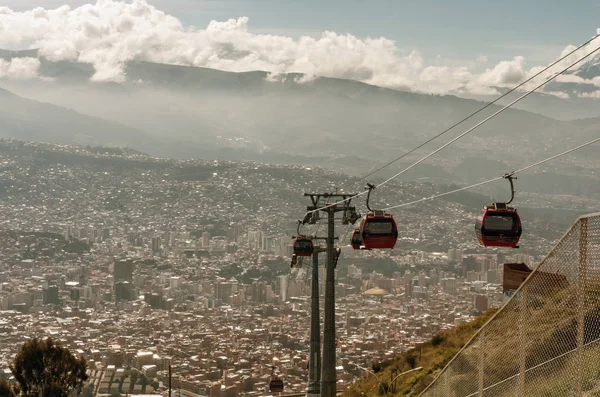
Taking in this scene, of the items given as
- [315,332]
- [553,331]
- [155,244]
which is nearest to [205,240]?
[155,244]

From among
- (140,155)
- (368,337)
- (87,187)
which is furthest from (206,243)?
(368,337)

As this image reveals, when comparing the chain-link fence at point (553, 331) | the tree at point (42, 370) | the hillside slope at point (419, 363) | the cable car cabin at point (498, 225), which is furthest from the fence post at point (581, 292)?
the tree at point (42, 370)

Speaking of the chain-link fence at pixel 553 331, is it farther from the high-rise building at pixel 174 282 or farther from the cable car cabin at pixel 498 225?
the high-rise building at pixel 174 282

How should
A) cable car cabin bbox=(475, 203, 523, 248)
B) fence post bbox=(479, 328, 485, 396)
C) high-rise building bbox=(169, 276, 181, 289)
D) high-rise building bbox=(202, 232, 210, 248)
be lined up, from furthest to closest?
high-rise building bbox=(202, 232, 210, 248) < high-rise building bbox=(169, 276, 181, 289) < cable car cabin bbox=(475, 203, 523, 248) < fence post bbox=(479, 328, 485, 396)

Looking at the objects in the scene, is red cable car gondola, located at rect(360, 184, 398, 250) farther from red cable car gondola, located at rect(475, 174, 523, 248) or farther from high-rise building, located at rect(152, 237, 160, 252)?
high-rise building, located at rect(152, 237, 160, 252)

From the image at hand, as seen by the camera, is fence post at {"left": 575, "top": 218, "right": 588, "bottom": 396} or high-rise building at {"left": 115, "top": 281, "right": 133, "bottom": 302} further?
high-rise building at {"left": 115, "top": 281, "right": 133, "bottom": 302}

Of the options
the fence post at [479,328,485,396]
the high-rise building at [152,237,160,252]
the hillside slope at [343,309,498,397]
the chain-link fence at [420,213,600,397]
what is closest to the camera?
the chain-link fence at [420,213,600,397]

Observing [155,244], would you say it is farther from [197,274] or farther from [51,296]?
[51,296]

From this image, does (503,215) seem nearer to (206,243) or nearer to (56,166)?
(206,243)

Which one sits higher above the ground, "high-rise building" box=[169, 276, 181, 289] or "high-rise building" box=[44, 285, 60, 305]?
"high-rise building" box=[169, 276, 181, 289]

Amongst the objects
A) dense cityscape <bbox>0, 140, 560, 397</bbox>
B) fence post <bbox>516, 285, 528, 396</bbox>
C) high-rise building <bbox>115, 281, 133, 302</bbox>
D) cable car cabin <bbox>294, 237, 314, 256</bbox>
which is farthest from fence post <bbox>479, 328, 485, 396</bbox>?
high-rise building <bbox>115, 281, 133, 302</bbox>
